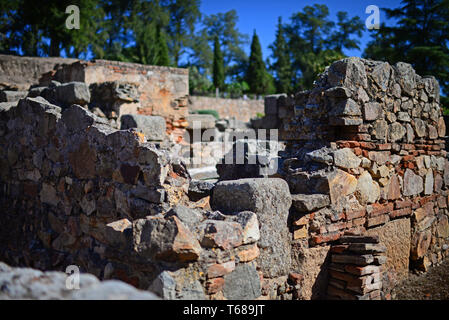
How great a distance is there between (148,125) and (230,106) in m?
23.9

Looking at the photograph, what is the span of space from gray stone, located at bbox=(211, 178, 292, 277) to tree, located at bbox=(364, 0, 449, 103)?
14.4 metres

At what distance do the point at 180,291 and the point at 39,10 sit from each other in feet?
68.7

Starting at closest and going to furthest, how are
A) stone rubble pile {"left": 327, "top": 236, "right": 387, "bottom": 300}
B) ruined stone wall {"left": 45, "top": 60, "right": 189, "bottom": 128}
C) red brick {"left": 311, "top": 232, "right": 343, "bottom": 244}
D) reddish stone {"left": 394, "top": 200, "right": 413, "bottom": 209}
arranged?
stone rubble pile {"left": 327, "top": 236, "right": 387, "bottom": 300} → red brick {"left": 311, "top": 232, "right": 343, "bottom": 244} → reddish stone {"left": 394, "top": 200, "right": 413, "bottom": 209} → ruined stone wall {"left": 45, "top": 60, "right": 189, "bottom": 128}

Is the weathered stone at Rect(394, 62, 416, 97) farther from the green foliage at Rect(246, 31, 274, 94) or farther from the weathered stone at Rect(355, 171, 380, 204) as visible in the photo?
the green foliage at Rect(246, 31, 274, 94)

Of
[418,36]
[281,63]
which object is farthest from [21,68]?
[281,63]

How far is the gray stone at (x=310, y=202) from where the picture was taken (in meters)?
2.97

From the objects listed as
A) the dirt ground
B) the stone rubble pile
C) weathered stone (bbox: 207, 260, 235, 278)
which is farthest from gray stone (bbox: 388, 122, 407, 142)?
weathered stone (bbox: 207, 260, 235, 278)

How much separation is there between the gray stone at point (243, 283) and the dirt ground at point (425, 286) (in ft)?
5.86

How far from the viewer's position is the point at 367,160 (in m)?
3.73

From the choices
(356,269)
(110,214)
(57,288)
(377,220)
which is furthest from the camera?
(377,220)

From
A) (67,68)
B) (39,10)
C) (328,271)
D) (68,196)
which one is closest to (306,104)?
(328,271)

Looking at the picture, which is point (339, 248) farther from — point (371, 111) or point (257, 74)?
point (257, 74)

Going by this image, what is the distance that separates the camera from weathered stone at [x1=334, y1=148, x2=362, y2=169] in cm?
344

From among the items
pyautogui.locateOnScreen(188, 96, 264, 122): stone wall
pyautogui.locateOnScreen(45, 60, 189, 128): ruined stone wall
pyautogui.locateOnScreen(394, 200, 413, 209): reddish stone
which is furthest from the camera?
pyautogui.locateOnScreen(188, 96, 264, 122): stone wall
